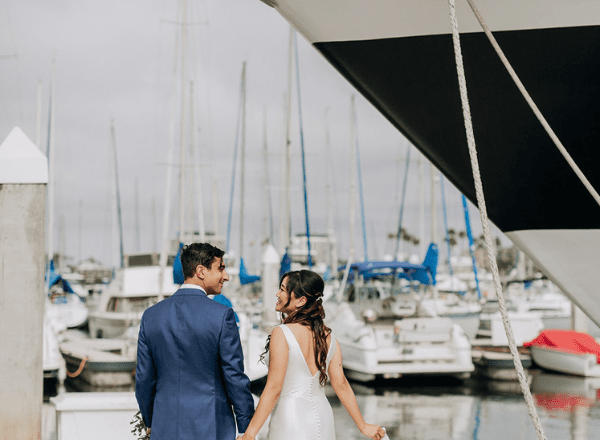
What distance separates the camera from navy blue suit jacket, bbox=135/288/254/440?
8.88ft

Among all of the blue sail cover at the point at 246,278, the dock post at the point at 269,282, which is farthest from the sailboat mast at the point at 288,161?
the dock post at the point at 269,282

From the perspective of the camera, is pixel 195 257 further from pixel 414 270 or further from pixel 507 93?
pixel 414 270

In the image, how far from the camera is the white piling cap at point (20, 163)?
4520 mm

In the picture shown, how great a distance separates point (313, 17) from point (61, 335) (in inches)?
583

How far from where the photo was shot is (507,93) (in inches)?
142

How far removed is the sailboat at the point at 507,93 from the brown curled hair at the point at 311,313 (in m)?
1.45

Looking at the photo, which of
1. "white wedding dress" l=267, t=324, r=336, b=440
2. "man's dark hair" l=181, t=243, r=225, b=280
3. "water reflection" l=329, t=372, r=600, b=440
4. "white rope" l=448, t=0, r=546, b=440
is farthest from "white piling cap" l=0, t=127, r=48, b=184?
"water reflection" l=329, t=372, r=600, b=440

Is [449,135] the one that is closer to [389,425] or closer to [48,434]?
[389,425]

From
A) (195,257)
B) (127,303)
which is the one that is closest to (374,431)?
(195,257)

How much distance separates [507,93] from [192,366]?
2.24m

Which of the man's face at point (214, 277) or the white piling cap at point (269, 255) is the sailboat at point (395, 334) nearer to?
the white piling cap at point (269, 255)

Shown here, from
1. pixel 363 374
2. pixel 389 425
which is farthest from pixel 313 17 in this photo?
pixel 363 374

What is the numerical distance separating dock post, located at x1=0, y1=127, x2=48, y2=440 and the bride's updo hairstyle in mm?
2320

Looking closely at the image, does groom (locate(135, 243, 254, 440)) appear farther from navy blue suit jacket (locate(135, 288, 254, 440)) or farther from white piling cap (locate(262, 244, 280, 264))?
white piling cap (locate(262, 244, 280, 264))
